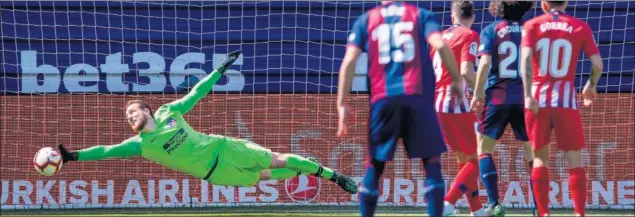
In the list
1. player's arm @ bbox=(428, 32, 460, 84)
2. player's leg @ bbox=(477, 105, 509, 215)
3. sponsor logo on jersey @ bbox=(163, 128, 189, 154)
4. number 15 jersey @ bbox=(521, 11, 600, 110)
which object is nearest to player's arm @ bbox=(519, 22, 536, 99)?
number 15 jersey @ bbox=(521, 11, 600, 110)

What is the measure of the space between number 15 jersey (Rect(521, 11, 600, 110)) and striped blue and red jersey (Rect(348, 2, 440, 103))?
98cm

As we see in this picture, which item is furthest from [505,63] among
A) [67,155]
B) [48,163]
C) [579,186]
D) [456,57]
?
[48,163]

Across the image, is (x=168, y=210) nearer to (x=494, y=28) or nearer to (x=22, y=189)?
(x=22, y=189)

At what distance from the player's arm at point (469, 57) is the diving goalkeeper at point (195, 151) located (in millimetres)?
1972

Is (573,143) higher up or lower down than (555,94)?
lower down

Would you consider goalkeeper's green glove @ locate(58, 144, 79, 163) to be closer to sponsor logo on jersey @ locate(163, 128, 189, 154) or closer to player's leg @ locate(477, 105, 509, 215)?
sponsor logo on jersey @ locate(163, 128, 189, 154)

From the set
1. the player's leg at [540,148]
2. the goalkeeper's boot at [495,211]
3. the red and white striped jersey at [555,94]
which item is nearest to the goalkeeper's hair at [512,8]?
the red and white striped jersey at [555,94]

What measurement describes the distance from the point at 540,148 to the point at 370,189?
144cm

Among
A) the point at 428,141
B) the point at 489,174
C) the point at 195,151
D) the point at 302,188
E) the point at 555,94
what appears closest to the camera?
the point at 428,141

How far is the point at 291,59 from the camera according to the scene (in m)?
11.7

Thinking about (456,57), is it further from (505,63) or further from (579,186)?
(579,186)

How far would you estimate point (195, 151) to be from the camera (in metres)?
9.41

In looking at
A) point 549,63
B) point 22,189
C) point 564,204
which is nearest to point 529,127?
point 549,63

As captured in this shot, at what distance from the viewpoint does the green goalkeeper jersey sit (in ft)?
30.1
